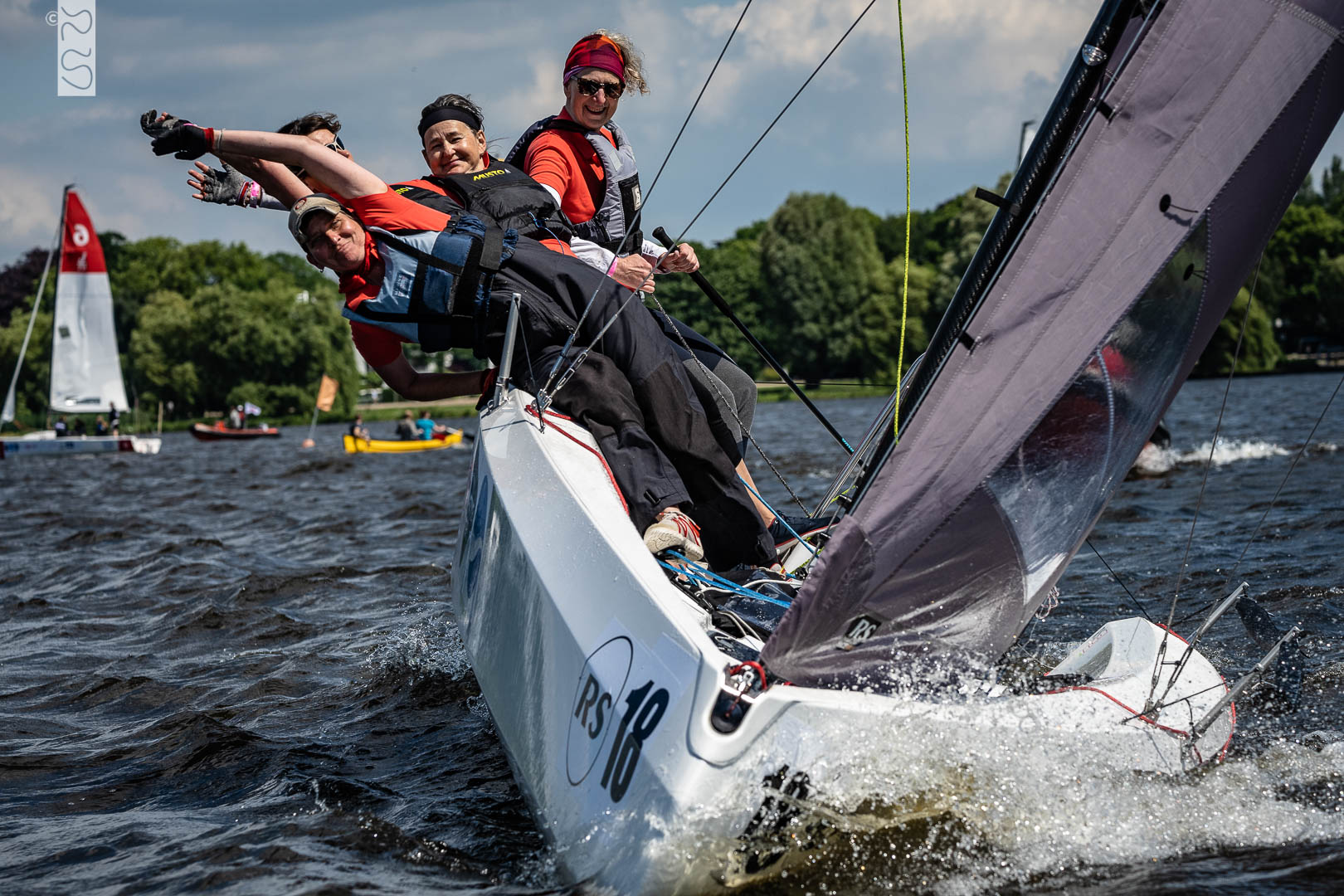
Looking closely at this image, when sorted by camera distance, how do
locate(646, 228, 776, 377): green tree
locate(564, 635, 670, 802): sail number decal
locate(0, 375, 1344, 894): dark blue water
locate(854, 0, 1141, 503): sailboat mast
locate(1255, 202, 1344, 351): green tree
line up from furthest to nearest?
locate(646, 228, 776, 377): green tree
locate(1255, 202, 1344, 351): green tree
locate(854, 0, 1141, 503): sailboat mast
locate(0, 375, 1344, 894): dark blue water
locate(564, 635, 670, 802): sail number decal

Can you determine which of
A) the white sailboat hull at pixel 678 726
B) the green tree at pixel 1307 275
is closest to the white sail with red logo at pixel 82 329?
the white sailboat hull at pixel 678 726

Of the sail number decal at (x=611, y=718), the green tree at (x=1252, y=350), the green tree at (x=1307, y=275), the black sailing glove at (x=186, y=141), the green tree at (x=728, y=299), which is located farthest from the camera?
the green tree at (x=728, y=299)

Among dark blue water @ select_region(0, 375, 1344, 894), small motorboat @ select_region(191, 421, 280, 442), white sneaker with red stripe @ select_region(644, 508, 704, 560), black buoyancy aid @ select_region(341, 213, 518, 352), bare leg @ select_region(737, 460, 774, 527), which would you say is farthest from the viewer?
small motorboat @ select_region(191, 421, 280, 442)

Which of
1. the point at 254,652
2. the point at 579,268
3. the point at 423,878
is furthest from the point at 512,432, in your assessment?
the point at 254,652

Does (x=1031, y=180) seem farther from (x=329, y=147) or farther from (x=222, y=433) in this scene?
(x=222, y=433)

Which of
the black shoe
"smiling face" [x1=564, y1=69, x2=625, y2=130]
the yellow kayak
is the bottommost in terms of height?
the yellow kayak

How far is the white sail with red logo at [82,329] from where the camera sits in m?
29.1

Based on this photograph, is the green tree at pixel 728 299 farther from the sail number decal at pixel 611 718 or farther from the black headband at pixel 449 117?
the sail number decal at pixel 611 718

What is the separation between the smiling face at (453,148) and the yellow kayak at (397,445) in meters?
21.5

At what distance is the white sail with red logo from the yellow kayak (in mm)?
7613

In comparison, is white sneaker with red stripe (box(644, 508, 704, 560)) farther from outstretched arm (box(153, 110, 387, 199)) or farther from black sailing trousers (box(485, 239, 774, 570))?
outstretched arm (box(153, 110, 387, 199))

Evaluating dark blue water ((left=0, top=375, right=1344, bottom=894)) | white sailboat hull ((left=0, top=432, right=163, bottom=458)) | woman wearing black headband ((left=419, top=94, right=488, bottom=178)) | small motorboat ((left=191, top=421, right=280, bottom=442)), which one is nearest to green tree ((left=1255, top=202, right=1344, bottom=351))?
small motorboat ((left=191, top=421, right=280, bottom=442))

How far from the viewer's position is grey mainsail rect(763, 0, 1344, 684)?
2.36 m

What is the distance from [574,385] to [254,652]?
260 cm
